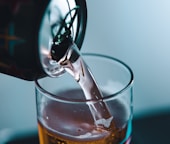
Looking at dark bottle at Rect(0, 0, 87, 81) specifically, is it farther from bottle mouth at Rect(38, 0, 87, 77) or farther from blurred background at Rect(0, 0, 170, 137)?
blurred background at Rect(0, 0, 170, 137)

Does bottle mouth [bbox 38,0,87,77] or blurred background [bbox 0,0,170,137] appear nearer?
bottle mouth [bbox 38,0,87,77]

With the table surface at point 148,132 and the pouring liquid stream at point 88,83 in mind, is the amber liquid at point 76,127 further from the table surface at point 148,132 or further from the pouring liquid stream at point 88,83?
the table surface at point 148,132

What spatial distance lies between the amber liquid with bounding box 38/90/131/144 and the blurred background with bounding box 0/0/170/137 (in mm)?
142

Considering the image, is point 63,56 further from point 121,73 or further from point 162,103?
→ point 162,103

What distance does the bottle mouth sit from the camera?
0.48 metres

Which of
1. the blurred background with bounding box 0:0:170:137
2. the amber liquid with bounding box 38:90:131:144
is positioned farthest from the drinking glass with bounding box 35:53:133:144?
the blurred background with bounding box 0:0:170:137

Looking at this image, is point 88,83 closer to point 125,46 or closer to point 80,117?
point 80,117

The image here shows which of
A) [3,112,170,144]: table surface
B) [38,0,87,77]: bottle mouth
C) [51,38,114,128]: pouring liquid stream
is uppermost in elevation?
[38,0,87,77]: bottle mouth

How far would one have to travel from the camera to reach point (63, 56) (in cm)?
53

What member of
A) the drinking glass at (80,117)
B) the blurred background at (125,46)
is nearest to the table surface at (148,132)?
the blurred background at (125,46)

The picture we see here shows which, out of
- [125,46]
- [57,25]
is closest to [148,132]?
[125,46]

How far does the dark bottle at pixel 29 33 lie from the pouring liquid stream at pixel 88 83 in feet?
0.11

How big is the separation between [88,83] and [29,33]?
0.15 metres

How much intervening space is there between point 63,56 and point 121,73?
5.1 inches
